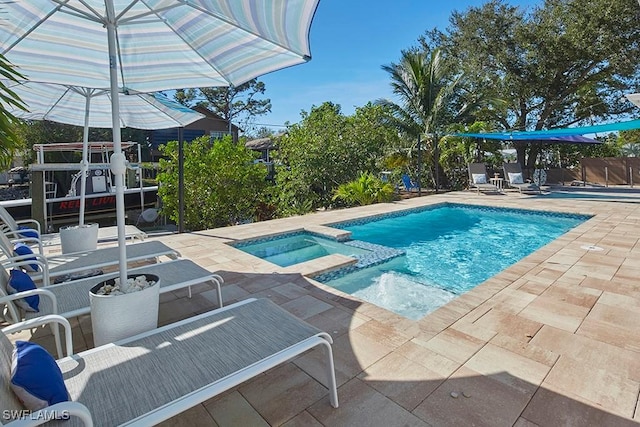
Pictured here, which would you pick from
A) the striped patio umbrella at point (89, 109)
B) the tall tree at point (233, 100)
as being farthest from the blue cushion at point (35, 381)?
the tall tree at point (233, 100)

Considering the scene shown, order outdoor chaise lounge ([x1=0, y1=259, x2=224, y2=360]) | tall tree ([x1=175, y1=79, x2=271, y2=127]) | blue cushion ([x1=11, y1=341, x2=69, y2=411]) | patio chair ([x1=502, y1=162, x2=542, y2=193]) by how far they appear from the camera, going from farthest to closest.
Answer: tall tree ([x1=175, y1=79, x2=271, y2=127])
patio chair ([x1=502, y1=162, x2=542, y2=193])
outdoor chaise lounge ([x1=0, y1=259, x2=224, y2=360])
blue cushion ([x1=11, y1=341, x2=69, y2=411])

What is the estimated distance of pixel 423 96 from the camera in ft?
49.6

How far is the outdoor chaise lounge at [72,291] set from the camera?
7.91 feet

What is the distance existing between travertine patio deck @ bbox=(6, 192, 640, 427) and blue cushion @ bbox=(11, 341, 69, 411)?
794 mm

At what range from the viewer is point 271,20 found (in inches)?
104

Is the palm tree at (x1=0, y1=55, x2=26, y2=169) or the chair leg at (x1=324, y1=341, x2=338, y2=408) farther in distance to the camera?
the chair leg at (x1=324, y1=341, x2=338, y2=408)

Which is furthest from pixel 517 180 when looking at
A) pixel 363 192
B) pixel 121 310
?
pixel 121 310

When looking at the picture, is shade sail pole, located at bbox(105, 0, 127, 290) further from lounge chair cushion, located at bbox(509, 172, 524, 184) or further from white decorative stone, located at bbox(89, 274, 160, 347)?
lounge chair cushion, located at bbox(509, 172, 524, 184)

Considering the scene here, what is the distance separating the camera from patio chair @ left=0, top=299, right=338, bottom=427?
149 centimetres

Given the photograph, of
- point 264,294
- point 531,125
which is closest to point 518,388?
point 264,294

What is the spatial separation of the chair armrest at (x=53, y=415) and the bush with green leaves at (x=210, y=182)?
765cm

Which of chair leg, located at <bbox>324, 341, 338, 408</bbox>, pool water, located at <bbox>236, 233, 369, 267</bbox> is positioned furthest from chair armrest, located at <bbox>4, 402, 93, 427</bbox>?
pool water, located at <bbox>236, 233, 369, 267</bbox>

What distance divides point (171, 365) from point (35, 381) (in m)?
0.61

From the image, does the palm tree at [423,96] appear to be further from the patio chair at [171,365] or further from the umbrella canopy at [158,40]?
the patio chair at [171,365]
